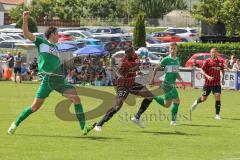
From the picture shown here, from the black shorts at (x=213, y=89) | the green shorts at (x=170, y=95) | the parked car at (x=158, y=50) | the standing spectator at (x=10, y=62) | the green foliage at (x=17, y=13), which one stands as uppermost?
the green foliage at (x=17, y=13)

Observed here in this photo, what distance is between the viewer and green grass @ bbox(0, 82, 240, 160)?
12.7 metres

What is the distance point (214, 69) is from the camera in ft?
68.8

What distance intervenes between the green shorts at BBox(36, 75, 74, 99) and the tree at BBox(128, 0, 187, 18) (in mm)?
72227

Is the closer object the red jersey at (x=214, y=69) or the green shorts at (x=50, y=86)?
the green shorts at (x=50, y=86)

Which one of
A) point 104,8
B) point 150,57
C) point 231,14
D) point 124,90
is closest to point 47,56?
point 124,90

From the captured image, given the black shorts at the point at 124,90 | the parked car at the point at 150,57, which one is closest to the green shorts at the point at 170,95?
the black shorts at the point at 124,90

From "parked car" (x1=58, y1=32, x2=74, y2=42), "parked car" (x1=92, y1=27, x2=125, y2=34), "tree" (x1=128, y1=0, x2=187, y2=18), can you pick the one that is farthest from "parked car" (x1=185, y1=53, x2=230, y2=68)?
"tree" (x1=128, y1=0, x2=187, y2=18)

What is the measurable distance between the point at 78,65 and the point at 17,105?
Result: 60.2ft

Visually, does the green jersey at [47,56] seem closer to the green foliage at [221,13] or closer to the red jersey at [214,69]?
the red jersey at [214,69]

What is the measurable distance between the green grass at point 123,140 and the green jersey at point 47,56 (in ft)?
4.30

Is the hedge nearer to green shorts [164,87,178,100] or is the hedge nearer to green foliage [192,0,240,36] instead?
green foliage [192,0,240,36]

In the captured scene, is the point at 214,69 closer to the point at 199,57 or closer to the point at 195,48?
the point at 199,57

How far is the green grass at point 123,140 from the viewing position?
499 inches

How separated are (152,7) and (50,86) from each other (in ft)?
242
